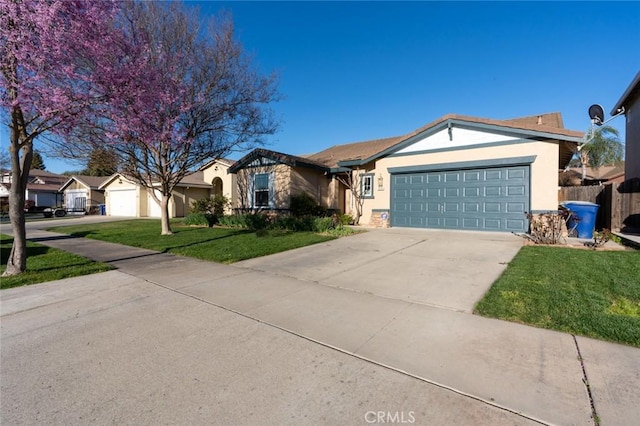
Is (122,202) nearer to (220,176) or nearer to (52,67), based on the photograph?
(220,176)

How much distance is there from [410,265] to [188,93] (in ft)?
33.6

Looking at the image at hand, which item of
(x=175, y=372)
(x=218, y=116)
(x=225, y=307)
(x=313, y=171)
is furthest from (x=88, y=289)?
(x=313, y=171)

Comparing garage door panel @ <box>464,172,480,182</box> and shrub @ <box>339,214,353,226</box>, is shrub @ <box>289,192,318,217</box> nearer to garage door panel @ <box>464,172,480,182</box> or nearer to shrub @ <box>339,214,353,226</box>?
shrub @ <box>339,214,353,226</box>

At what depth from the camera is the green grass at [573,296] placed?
11.4 ft

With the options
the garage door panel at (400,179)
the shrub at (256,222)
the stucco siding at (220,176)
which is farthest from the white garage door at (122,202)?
the garage door panel at (400,179)

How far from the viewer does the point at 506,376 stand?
2.62 meters

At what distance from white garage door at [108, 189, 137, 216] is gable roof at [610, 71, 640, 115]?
33.9m

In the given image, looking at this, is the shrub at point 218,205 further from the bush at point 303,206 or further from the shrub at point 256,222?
the bush at point 303,206

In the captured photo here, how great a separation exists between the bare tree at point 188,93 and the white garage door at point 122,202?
16904 mm

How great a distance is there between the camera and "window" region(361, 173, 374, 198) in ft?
49.1

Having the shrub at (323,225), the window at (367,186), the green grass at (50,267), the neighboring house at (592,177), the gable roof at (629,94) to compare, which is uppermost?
the gable roof at (629,94)

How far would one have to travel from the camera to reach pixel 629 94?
44.7 ft

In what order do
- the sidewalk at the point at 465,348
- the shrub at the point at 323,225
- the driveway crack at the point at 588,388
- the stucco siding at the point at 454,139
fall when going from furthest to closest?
the shrub at the point at 323,225 < the stucco siding at the point at 454,139 < the sidewalk at the point at 465,348 < the driveway crack at the point at 588,388

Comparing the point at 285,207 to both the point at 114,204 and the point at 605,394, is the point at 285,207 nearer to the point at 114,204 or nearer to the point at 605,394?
the point at 605,394
